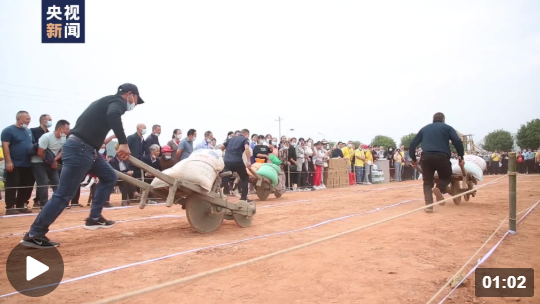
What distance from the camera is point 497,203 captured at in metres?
7.62

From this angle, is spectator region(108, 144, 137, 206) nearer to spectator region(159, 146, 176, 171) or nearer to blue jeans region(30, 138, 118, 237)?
spectator region(159, 146, 176, 171)

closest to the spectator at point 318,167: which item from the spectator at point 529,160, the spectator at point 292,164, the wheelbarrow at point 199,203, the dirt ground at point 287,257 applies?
the spectator at point 292,164

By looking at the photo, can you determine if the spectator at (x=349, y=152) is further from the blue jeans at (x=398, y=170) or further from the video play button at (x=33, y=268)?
the video play button at (x=33, y=268)

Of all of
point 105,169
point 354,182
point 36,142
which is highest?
point 36,142

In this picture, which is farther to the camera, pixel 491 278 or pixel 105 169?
pixel 105 169

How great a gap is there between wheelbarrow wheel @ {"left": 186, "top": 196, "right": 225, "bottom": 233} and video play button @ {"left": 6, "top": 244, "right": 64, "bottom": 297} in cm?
153

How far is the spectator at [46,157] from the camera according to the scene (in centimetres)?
688

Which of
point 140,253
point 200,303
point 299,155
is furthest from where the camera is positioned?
point 299,155

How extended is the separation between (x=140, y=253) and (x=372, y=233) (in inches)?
112

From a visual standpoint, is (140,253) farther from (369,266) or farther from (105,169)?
(369,266)

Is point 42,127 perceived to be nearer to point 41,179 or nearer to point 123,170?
point 41,179

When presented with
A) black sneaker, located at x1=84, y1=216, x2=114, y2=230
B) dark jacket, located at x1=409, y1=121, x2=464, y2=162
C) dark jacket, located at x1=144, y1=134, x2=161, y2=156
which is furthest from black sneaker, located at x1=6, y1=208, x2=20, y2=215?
dark jacket, located at x1=409, y1=121, x2=464, y2=162

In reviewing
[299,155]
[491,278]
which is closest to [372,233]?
[491,278]

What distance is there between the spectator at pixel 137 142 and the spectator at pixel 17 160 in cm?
204
